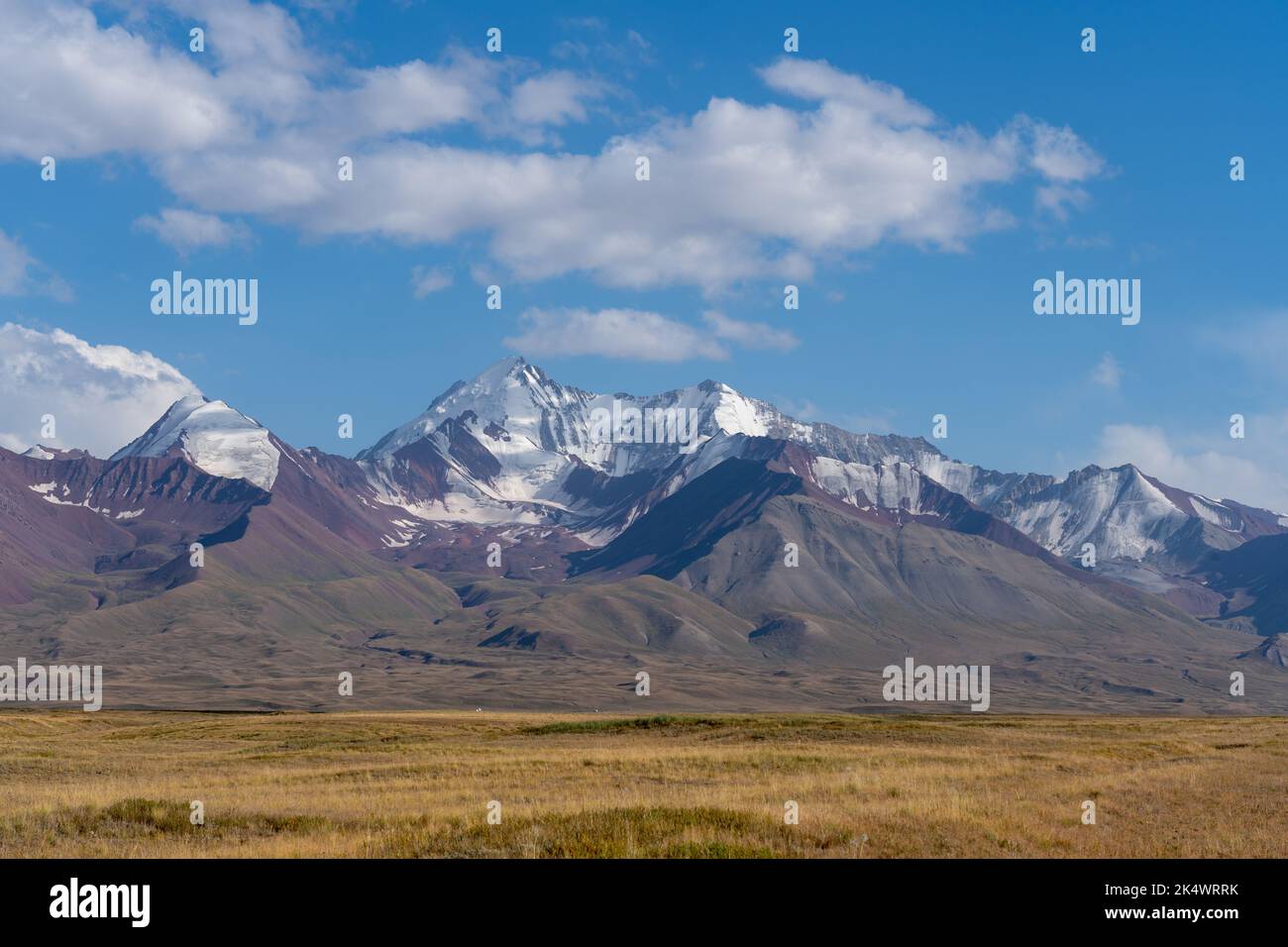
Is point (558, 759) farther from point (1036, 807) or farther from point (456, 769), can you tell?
point (1036, 807)

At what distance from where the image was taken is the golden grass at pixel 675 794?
2906 cm

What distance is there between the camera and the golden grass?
29.1m

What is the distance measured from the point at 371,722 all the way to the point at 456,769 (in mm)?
51261

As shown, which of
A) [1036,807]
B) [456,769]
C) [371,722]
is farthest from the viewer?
[371,722]

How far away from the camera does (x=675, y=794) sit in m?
39.8
